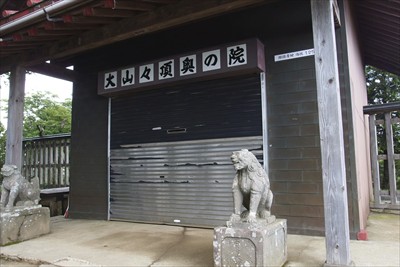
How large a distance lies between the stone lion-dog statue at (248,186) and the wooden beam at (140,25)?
Result: 2.04 m

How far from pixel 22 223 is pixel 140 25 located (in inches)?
146

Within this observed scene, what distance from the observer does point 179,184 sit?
629 centimetres

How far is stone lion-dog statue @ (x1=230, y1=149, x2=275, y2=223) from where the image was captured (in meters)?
3.42

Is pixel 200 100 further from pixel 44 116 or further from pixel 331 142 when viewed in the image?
pixel 44 116

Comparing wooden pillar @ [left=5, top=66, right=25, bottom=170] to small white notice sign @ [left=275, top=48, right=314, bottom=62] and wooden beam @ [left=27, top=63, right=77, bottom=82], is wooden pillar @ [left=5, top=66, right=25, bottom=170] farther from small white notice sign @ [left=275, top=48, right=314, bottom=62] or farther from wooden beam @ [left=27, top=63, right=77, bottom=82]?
small white notice sign @ [left=275, top=48, right=314, bottom=62]

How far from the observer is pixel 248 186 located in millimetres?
3482

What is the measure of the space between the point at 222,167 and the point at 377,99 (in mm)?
10968

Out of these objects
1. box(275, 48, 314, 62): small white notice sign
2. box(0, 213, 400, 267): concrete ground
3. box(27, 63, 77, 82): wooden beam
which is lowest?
box(0, 213, 400, 267): concrete ground

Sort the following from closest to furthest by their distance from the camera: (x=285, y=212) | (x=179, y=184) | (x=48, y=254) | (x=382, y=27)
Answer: (x=48, y=254) < (x=285, y=212) < (x=179, y=184) < (x=382, y=27)

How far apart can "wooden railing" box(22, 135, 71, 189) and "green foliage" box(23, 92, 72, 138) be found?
19.4 ft

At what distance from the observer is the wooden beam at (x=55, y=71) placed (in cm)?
666

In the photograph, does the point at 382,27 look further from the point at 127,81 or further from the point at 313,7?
the point at 127,81

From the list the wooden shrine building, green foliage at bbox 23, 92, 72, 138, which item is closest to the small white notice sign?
the wooden shrine building

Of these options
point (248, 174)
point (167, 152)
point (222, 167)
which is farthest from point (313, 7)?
point (167, 152)
